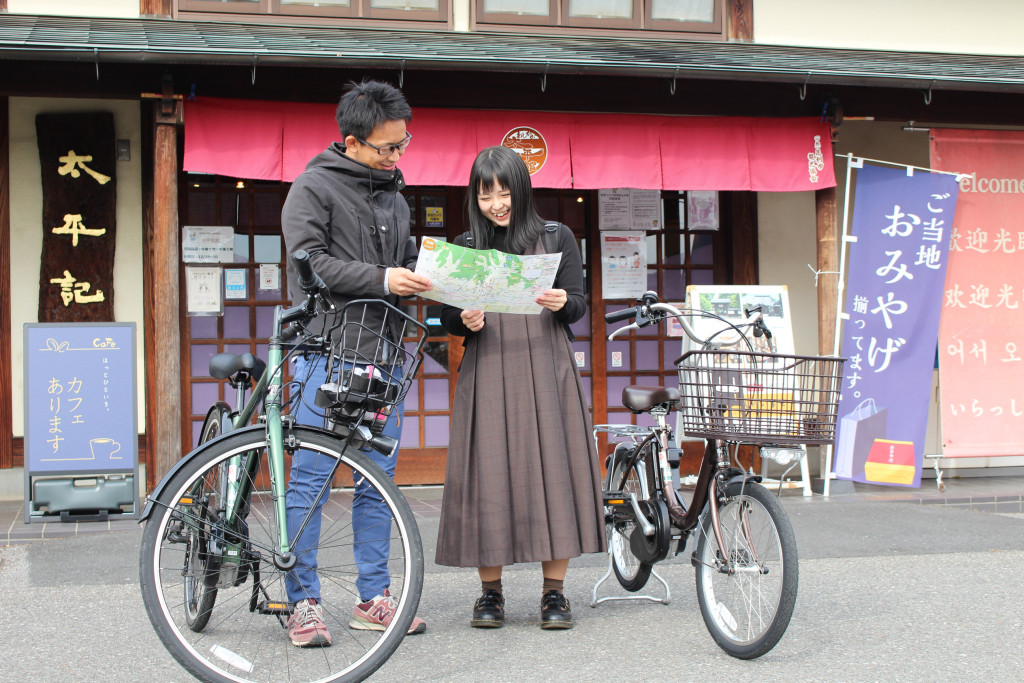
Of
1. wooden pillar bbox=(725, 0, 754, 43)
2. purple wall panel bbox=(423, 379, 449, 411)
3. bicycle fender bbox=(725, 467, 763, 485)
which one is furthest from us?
wooden pillar bbox=(725, 0, 754, 43)

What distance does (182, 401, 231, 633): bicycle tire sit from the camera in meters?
3.09

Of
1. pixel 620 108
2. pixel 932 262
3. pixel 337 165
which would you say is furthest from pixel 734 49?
pixel 337 165

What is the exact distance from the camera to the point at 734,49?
26.8 feet

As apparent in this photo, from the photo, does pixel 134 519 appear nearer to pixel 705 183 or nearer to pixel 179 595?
pixel 179 595

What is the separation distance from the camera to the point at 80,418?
6.54 metres

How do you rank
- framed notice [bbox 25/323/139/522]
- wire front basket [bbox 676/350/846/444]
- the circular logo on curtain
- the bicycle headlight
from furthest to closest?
the circular logo on curtain < framed notice [bbox 25/323/139/522] < the bicycle headlight < wire front basket [bbox 676/350/846/444]

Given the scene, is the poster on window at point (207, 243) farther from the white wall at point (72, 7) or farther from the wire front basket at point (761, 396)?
the wire front basket at point (761, 396)

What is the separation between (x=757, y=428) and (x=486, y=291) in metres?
1.04

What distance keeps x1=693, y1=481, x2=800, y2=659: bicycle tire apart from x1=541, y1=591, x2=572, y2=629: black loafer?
0.59 metres

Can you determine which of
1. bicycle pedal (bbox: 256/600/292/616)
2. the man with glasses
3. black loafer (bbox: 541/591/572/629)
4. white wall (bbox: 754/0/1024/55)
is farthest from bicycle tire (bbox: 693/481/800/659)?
white wall (bbox: 754/0/1024/55)

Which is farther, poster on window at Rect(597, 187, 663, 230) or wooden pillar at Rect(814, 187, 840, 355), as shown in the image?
poster on window at Rect(597, 187, 663, 230)

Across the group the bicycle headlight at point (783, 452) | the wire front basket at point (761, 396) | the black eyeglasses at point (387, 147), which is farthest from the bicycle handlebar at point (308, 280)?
the bicycle headlight at point (783, 452)

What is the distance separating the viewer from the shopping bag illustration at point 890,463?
7.50 meters

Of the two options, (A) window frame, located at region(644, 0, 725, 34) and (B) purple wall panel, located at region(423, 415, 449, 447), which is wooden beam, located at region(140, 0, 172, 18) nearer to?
(B) purple wall panel, located at region(423, 415, 449, 447)
